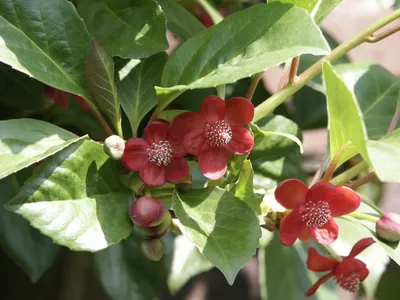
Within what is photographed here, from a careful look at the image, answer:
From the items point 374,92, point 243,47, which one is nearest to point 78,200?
point 243,47

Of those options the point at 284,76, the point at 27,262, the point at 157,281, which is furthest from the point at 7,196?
the point at 284,76

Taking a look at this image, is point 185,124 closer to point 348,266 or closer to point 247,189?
point 247,189

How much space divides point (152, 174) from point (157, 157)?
0.02 m

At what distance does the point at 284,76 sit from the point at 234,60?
13 centimetres

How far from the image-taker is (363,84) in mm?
669

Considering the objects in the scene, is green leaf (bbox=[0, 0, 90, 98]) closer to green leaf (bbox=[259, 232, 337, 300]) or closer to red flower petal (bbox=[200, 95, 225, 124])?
red flower petal (bbox=[200, 95, 225, 124])

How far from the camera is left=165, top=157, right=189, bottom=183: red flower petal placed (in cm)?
45

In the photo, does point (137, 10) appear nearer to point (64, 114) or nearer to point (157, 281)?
point (64, 114)

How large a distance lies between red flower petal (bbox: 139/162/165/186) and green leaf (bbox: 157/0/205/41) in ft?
0.54

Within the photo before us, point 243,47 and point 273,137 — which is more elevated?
point 243,47

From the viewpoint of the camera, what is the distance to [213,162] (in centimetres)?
45

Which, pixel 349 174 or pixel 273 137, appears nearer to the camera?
pixel 349 174

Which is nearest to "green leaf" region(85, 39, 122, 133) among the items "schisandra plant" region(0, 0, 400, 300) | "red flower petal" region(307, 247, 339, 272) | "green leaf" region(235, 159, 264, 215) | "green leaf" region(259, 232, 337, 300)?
"schisandra plant" region(0, 0, 400, 300)

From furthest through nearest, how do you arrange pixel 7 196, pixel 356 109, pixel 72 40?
pixel 7 196
pixel 72 40
pixel 356 109
